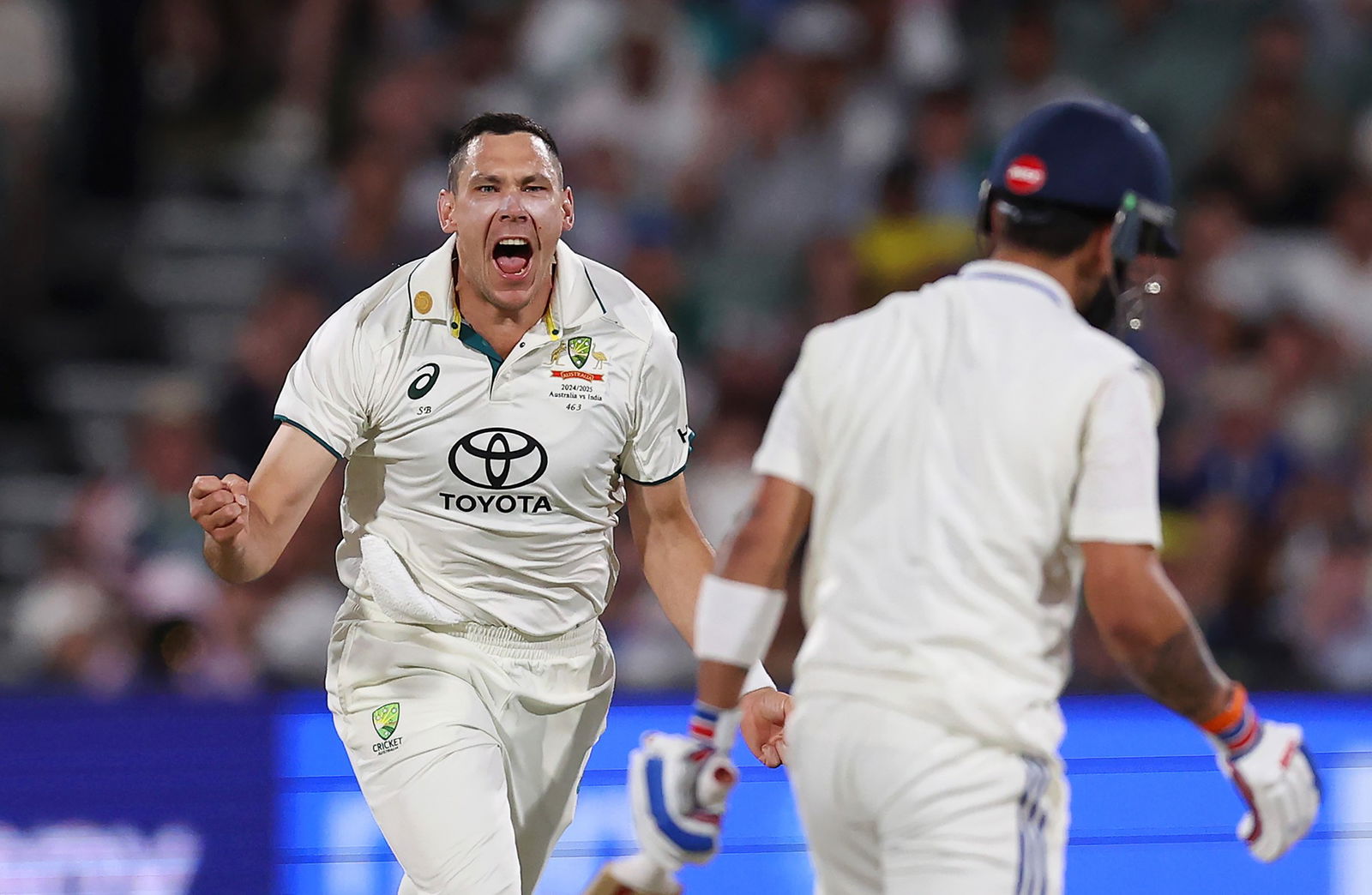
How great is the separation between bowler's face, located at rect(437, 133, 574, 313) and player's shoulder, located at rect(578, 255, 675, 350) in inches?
6.7

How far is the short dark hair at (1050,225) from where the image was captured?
3361mm

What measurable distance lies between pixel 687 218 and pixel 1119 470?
6.47 meters

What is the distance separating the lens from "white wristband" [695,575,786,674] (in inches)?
132

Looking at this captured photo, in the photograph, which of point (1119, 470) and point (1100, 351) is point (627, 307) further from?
point (1119, 470)

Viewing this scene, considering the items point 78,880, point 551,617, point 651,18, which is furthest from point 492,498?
point 651,18

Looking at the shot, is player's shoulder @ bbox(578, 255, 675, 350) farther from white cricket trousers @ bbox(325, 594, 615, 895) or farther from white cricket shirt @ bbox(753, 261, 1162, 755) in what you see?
white cricket shirt @ bbox(753, 261, 1162, 755)

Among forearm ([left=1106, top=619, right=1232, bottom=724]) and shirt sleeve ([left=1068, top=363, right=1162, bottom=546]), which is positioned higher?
shirt sleeve ([left=1068, top=363, right=1162, bottom=546])

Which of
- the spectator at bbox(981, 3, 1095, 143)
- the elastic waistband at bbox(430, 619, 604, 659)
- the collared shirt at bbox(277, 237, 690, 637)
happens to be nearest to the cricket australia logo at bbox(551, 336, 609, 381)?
the collared shirt at bbox(277, 237, 690, 637)

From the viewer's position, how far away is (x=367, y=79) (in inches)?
384

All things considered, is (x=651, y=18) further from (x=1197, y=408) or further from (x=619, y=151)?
(x=1197, y=408)

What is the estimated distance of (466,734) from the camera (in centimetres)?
422

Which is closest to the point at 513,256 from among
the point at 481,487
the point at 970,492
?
the point at 481,487

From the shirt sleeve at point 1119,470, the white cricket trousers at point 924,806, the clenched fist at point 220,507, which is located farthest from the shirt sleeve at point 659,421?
the shirt sleeve at point 1119,470

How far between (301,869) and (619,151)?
15.2ft
